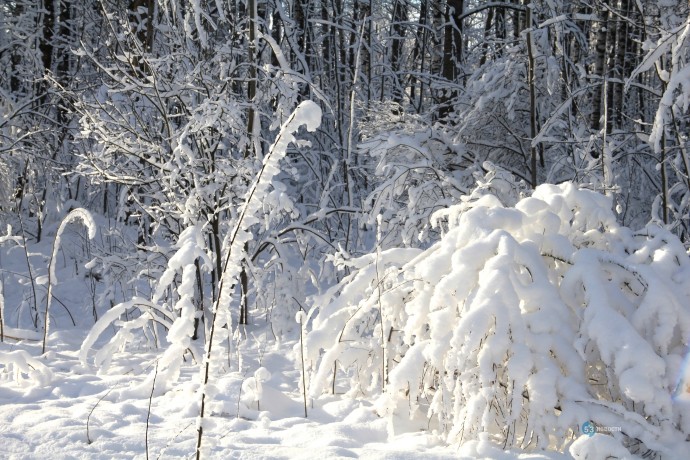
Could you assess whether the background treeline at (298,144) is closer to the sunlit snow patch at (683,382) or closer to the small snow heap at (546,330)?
the small snow heap at (546,330)

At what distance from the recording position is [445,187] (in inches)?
201

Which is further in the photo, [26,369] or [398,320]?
[26,369]

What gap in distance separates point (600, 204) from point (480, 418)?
134 cm

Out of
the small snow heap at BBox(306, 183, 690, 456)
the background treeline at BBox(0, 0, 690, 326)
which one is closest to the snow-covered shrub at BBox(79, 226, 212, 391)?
the background treeline at BBox(0, 0, 690, 326)

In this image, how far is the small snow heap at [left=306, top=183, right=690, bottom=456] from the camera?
2.54 meters

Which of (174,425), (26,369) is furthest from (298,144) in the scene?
(26,369)

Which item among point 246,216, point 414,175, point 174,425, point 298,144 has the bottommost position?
point 174,425

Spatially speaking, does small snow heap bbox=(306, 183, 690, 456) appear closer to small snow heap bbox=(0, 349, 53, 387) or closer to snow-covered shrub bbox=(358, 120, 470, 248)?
snow-covered shrub bbox=(358, 120, 470, 248)

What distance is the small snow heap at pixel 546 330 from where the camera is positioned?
2.54 m

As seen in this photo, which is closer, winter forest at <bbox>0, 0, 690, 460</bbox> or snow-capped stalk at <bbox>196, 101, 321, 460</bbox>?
snow-capped stalk at <bbox>196, 101, 321, 460</bbox>

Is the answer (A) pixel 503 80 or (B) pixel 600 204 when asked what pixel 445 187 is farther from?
(B) pixel 600 204

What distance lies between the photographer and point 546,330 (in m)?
2.73

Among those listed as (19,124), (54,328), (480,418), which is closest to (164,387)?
(480,418)

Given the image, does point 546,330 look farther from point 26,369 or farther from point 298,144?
point 26,369
